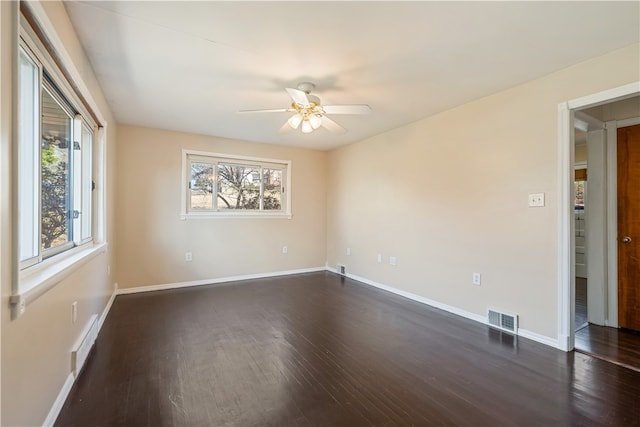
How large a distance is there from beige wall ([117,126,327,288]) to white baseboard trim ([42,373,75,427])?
247 centimetres

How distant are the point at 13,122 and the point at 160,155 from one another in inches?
133

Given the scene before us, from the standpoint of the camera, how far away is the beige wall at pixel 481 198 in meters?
2.54

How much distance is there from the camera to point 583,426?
1.58 meters

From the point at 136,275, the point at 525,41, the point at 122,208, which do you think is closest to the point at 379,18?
the point at 525,41

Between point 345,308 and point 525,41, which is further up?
point 525,41

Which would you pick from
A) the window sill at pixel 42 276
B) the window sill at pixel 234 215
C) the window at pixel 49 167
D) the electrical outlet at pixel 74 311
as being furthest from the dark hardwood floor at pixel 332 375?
the window sill at pixel 234 215

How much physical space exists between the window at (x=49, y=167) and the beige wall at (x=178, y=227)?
1.35 m

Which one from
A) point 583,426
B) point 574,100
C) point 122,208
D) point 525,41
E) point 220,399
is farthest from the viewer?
point 122,208

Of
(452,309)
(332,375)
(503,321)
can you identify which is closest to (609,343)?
(503,321)

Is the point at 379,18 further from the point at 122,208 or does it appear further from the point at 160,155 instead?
the point at 122,208

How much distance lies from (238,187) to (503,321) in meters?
4.13

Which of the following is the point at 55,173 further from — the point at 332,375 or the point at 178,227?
the point at 178,227

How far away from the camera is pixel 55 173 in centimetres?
194

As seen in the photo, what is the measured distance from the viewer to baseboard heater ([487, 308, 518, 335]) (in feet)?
9.19
